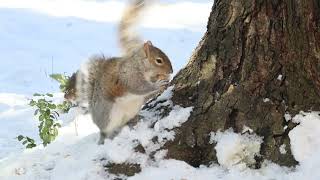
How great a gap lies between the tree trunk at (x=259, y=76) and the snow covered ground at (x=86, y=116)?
5 cm

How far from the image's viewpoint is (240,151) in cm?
241

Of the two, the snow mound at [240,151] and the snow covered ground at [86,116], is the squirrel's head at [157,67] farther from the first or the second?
the snow mound at [240,151]

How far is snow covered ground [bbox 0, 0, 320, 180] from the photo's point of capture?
94.5 inches

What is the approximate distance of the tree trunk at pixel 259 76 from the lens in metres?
2.37

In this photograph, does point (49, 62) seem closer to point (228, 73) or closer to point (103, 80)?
point (103, 80)

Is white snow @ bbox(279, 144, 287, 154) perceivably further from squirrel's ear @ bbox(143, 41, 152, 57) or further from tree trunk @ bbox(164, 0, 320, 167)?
squirrel's ear @ bbox(143, 41, 152, 57)

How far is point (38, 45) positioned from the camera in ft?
20.8

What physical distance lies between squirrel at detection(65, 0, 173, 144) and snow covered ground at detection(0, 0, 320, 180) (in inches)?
3.9

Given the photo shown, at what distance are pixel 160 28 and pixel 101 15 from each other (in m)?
0.90

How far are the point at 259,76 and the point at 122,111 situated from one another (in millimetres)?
661

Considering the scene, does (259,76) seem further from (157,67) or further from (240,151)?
(157,67)

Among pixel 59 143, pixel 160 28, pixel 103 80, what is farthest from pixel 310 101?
pixel 160 28

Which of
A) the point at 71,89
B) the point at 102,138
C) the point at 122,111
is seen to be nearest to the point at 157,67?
the point at 122,111

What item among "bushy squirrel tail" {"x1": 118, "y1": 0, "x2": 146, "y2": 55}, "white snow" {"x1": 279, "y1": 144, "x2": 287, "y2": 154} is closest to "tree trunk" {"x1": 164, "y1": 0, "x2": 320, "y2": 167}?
"white snow" {"x1": 279, "y1": 144, "x2": 287, "y2": 154}
